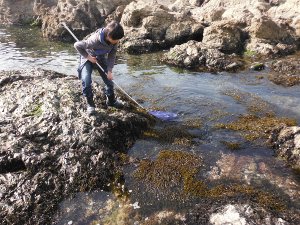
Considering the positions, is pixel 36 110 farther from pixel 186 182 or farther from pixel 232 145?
pixel 232 145

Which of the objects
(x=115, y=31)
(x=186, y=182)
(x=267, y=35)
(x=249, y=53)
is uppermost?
(x=115, y=31)

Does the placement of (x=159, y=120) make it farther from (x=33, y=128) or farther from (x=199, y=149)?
(x=33, y=128)

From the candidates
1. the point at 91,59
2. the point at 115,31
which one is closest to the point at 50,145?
the point at 91,59

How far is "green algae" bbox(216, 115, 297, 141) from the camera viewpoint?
30.3 feet

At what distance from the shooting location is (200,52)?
18.4m

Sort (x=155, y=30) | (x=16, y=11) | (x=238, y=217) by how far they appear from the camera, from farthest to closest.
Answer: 1. (x=16, y=11)
2. (x=155, y=30)
3. (x=238, y=217)

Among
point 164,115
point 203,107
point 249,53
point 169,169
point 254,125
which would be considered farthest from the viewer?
point 249,53

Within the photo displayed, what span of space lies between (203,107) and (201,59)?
732cm

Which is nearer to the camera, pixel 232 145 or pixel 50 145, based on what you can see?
pixel 50 145

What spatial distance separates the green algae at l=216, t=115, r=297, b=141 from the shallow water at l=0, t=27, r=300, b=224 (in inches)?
11.9

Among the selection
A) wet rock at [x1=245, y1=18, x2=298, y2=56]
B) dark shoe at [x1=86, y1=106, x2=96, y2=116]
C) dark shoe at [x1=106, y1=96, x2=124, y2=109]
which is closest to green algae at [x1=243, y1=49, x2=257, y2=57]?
wet rock at [x1=245, y1=18, x2=298, y2=56]

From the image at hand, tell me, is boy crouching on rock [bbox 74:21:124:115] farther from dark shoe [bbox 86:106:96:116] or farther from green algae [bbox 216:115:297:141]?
green algae [bbox 216:115:297:141]

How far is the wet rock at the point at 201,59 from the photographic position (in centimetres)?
1739

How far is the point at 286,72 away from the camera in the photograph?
16016 mm
